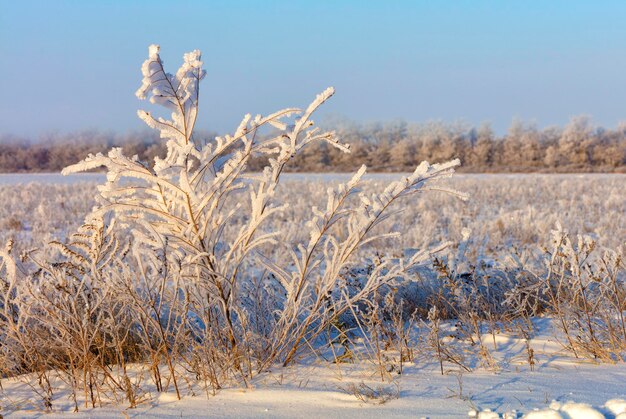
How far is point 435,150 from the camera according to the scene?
3059 centimetres

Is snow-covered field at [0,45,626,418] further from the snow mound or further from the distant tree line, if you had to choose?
the distant tree line

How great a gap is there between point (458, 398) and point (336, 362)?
0.65 m

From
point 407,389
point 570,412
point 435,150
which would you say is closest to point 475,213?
point 407,389

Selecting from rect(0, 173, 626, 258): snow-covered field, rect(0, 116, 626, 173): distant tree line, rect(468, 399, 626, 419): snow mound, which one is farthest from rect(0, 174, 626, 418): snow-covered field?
rect(0, 116, 626, 173): distant tree line

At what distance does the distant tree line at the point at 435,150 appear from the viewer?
27484 millimetres

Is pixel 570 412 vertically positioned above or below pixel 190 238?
below

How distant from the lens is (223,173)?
231 centimetres

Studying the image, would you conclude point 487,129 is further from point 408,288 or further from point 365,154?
point 408,288

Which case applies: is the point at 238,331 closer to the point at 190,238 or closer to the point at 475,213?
the point at 190,238

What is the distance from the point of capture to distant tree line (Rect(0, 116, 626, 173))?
27484 millimetres

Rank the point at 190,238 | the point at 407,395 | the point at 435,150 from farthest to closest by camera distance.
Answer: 1. the point at 435,150
2. the point at 190,238
3. the point at 407,395

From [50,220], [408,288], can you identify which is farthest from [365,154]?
[408,288]

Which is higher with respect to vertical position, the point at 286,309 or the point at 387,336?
the point at 286,309

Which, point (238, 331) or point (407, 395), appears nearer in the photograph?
point (407, 395)
